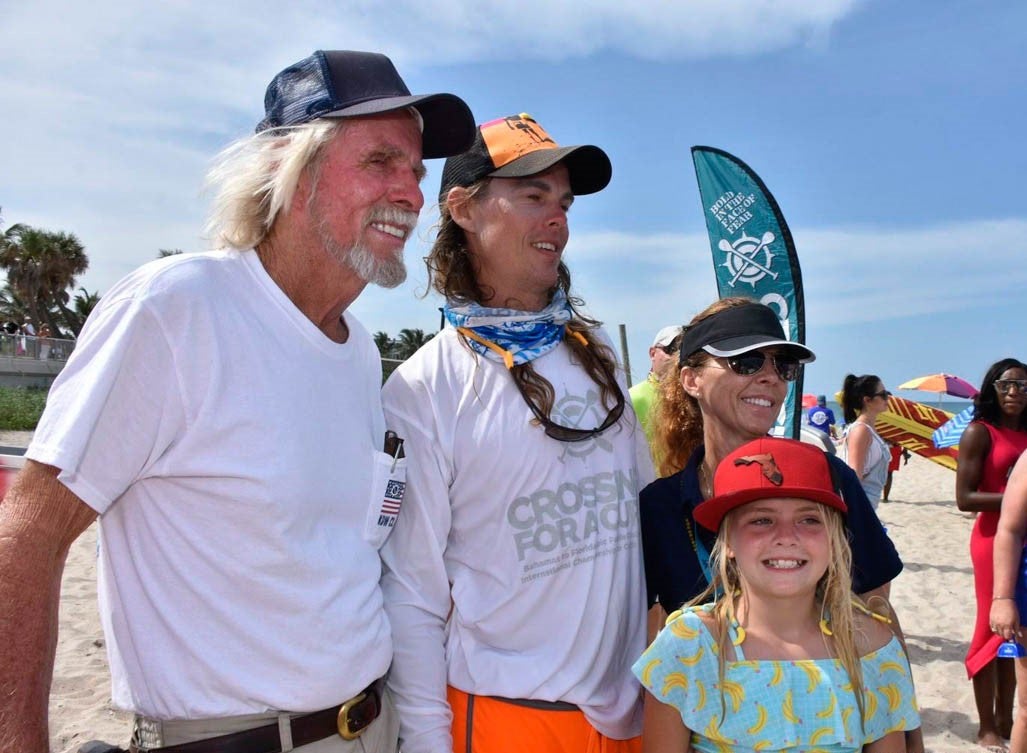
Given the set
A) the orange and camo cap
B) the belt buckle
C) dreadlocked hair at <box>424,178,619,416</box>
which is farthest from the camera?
the orange and camo cap

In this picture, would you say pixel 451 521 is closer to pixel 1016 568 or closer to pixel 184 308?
pixel 184 308

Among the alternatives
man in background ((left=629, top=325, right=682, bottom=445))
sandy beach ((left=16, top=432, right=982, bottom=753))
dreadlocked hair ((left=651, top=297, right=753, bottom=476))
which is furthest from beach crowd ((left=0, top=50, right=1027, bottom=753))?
sandy beach ((left=16, top=432, right=982, bottom=753))

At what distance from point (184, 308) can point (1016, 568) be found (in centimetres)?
369

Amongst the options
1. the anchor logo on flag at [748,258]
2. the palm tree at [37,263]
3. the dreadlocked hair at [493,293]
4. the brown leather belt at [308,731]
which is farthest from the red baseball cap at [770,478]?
the palm tree at [37,263]

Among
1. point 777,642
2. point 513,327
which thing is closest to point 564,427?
point 513,327

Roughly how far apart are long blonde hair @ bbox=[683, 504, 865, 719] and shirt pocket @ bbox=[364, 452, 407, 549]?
793 mm

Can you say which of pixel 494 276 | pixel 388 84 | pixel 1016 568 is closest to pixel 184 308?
pixel 388 84

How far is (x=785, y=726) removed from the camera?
1916 mm

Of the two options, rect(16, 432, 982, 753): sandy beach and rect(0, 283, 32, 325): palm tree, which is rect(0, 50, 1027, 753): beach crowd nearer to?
rect(16, 432, 982, 753): sandy beach

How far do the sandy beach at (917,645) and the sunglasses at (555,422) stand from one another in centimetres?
355

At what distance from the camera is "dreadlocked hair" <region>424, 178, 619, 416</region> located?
2170 millimetres

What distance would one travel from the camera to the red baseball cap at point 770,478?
2.03 m

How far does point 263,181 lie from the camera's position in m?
1.97

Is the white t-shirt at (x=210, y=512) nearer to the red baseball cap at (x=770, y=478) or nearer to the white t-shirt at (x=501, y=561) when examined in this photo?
the white t-shirt at (x=501, y=561)
